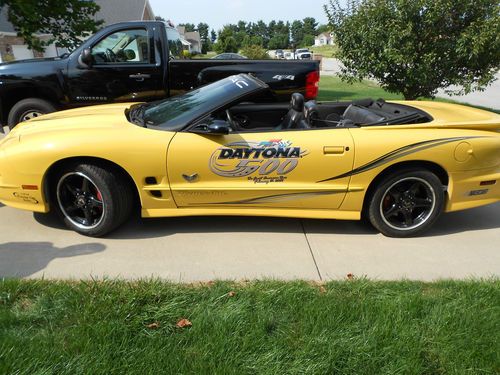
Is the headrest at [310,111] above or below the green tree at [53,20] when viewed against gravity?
below

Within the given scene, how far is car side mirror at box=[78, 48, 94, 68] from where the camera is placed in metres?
5.81

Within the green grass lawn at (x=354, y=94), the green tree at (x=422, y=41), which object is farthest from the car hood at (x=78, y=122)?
the green grass lawn at (x=354, y=94)

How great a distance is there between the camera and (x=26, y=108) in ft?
19.9

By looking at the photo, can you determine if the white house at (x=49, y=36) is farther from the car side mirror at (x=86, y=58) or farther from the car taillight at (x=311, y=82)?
the car taillight at (x=311, y=82)

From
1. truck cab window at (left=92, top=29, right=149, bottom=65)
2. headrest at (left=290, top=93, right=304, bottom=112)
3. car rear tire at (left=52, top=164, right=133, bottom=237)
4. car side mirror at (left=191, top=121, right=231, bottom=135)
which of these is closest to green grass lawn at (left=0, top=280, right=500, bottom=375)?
car rear tire at (left=52, top=164, right=133, bottom=237)

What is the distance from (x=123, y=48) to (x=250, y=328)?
5.16 m

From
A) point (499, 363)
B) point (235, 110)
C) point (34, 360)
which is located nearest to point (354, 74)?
point (235, 110)

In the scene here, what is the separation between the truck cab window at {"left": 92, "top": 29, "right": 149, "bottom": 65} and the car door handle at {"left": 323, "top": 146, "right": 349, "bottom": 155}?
150 inches

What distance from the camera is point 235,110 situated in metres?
4.66

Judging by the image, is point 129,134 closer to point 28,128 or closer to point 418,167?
point 28,128

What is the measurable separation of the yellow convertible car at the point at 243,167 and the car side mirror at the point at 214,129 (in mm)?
12

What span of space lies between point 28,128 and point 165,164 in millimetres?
1461

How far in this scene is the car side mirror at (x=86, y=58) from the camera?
5.81 meters

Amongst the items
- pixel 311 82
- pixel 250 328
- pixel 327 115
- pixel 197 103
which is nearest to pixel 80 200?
pixel 197 103
